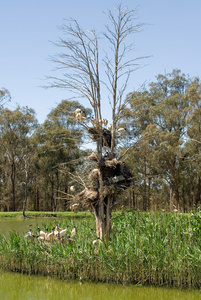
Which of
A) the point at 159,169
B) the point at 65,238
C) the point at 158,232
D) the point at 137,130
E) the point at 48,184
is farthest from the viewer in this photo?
the point at 48,184

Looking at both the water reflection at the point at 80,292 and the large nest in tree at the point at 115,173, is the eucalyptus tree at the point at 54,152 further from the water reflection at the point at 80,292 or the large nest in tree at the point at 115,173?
the water reflection at the point at 80,292

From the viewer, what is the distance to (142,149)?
2736 centimetres

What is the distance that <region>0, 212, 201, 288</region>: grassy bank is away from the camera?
22.9ft

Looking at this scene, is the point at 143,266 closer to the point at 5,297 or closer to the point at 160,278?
the point at 160,278

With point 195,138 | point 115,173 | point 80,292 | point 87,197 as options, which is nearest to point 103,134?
point 115,173

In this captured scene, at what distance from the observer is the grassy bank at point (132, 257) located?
6.99 metres

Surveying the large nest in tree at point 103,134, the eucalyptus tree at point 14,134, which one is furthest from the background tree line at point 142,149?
the large nest in tree at point 103,134

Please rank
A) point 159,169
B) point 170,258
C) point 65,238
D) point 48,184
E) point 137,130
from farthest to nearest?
point 48,184 → point 137,130 → point 159,169 → point 65,238 → point 170,258

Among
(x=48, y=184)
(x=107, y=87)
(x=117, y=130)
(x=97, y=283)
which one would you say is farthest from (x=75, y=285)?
(x=48, y=184)

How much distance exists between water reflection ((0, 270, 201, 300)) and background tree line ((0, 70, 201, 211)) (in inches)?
561

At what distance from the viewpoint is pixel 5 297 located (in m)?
6.96

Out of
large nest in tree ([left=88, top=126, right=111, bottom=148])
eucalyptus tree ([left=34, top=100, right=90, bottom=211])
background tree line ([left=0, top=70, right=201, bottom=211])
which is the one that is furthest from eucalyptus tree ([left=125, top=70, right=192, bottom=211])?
large nest in tree ([left=88, top=126, right=111, bottom=148])

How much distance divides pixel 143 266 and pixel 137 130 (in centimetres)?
2361

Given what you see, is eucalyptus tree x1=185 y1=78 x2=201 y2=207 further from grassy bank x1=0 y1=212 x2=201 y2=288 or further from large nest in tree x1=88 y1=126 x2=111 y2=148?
grassy bank x1=0 y1=212 x2=201 y2=288
